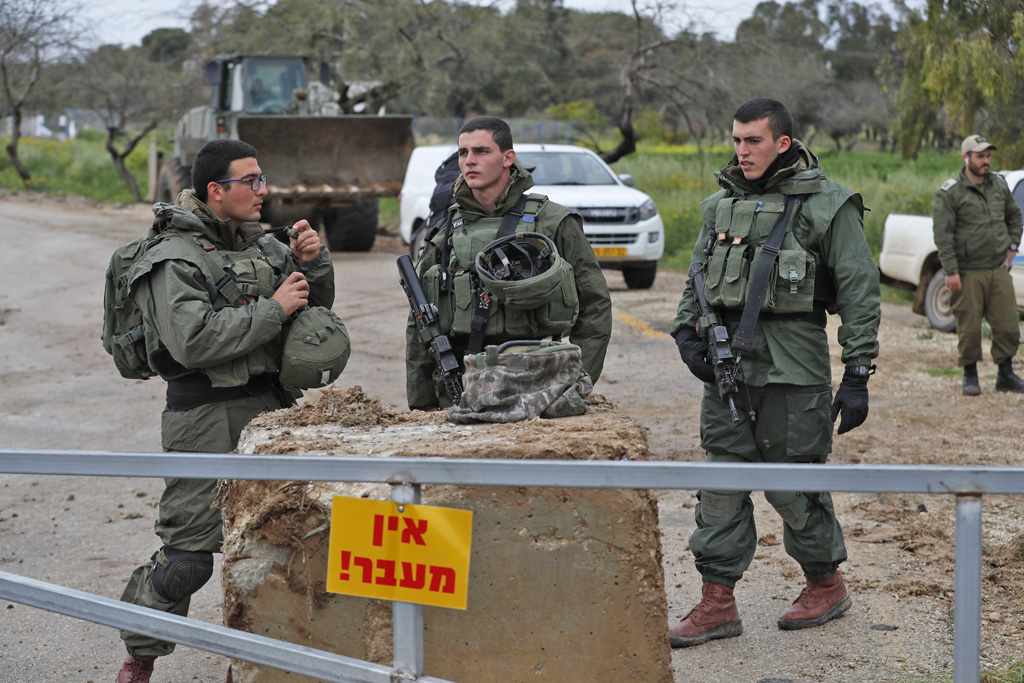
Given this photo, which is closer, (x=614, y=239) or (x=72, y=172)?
(x=614, y=239)

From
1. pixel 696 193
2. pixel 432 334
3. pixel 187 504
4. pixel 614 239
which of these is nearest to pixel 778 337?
pixel 432 334

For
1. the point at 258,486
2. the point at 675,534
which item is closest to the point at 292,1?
the point at 675,534

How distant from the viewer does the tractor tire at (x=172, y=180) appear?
1762cm

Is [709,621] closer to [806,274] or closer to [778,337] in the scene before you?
[778,337]

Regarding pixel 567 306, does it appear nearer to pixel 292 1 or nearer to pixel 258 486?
pixel 258 486

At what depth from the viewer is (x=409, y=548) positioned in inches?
88.0

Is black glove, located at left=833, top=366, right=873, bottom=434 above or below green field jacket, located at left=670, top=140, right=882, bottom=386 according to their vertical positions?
below

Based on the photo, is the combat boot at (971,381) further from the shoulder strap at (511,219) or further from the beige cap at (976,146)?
the shoulder strap at (511,219)

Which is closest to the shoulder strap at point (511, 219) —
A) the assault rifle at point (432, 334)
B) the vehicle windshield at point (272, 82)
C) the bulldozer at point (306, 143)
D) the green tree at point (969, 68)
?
the assault rifle at point (432, 334)

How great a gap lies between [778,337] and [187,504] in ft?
6.49

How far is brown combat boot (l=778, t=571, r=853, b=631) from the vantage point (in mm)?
3850

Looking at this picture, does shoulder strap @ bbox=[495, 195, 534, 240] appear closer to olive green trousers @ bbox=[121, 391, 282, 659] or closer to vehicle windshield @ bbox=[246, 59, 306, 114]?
olive green trousers @ bbox=[121, 391, 282, 659]

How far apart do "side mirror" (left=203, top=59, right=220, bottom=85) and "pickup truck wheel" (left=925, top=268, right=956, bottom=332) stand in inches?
421

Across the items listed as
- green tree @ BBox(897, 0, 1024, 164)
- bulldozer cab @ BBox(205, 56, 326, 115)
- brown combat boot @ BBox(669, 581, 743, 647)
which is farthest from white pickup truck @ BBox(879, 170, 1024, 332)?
bulldozer cab @ BBox(205, 56, 326, 115)
